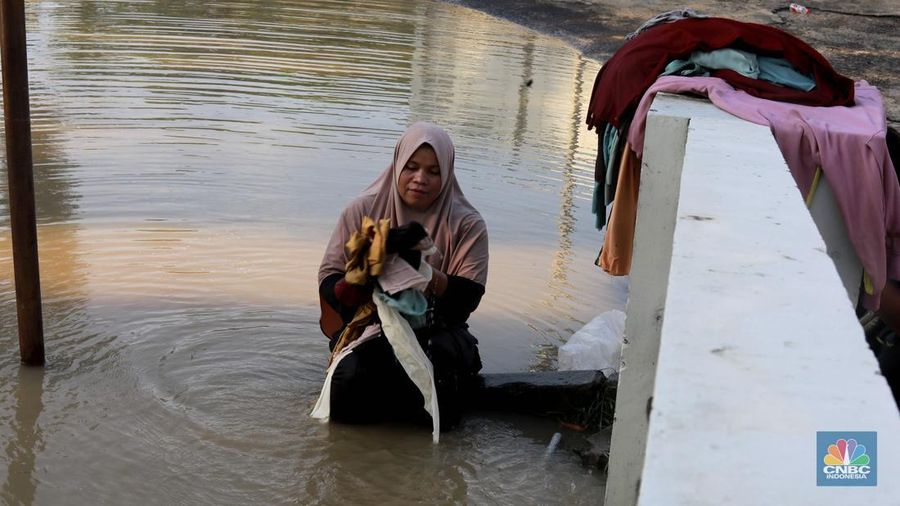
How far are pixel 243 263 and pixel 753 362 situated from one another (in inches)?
189

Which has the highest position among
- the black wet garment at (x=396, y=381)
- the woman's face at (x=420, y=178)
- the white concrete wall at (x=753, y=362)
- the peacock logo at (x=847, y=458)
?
the white concrete wall at (x=753, y=362)

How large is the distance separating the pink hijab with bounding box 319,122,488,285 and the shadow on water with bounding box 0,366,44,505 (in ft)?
4.14

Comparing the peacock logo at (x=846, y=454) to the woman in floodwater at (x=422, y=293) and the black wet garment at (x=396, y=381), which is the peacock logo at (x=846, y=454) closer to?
the woman in floodwater at (x=422, y=293)

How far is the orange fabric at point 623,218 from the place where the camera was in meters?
3.60

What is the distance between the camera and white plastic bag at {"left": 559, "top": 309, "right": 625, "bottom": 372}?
4945mm

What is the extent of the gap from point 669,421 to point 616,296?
16.1 ft

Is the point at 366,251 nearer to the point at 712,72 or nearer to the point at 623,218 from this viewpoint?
the point at 623,218

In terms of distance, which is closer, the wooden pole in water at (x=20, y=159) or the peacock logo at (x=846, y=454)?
the peacock logo at (x=846, y=454)

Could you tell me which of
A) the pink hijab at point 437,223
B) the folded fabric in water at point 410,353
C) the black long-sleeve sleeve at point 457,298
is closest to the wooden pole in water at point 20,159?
the pink hijab at point 437,223

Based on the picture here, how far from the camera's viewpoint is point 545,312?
5.84m

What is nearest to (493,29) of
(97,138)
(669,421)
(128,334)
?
(97,138)

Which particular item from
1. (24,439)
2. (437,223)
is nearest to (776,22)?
(437,223)

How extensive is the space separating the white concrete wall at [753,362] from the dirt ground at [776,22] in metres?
9.81

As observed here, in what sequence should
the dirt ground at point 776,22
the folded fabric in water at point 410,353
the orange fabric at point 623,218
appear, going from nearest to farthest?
the orange fabric at point 623,218, the folded fabric in water at point 410,353, the dirt ground at point 776,22
